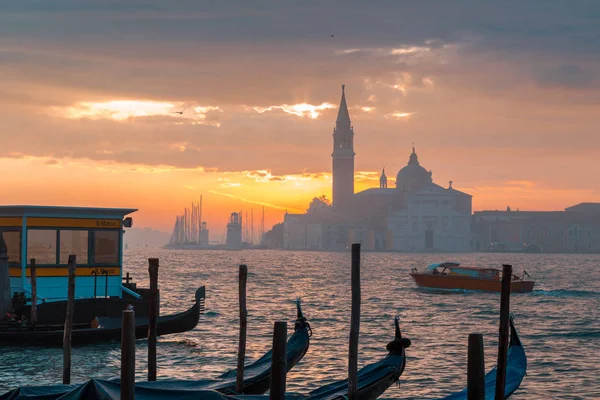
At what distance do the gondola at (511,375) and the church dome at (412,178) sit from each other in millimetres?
139491

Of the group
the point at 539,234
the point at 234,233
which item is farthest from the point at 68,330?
the point at 234,233

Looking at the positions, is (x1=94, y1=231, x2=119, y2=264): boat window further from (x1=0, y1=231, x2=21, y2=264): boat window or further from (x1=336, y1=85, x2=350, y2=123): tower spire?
(x1=336, y1=85, x2=350, y2=123): tower spire

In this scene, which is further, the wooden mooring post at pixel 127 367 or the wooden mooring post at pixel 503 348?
the wooden mooring post at pixel 503 348

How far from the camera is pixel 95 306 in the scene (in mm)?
17156

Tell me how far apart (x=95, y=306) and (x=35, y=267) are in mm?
1443

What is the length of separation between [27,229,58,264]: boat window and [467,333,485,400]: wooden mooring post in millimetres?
10664

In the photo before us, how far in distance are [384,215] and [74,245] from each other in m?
133

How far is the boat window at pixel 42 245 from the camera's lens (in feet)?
55.7

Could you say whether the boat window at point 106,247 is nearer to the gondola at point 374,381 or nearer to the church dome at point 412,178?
the gondola at point 374,381

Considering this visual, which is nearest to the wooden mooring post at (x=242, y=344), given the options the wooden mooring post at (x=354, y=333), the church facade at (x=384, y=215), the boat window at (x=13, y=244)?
the wooden mooring post at (x=354, y=333)

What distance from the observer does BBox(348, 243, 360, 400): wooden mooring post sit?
9.94m

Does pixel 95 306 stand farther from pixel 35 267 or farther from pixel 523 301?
pixel 523 301

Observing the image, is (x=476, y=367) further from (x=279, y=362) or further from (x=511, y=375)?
(x=511, y=375)

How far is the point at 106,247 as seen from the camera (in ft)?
59.0
